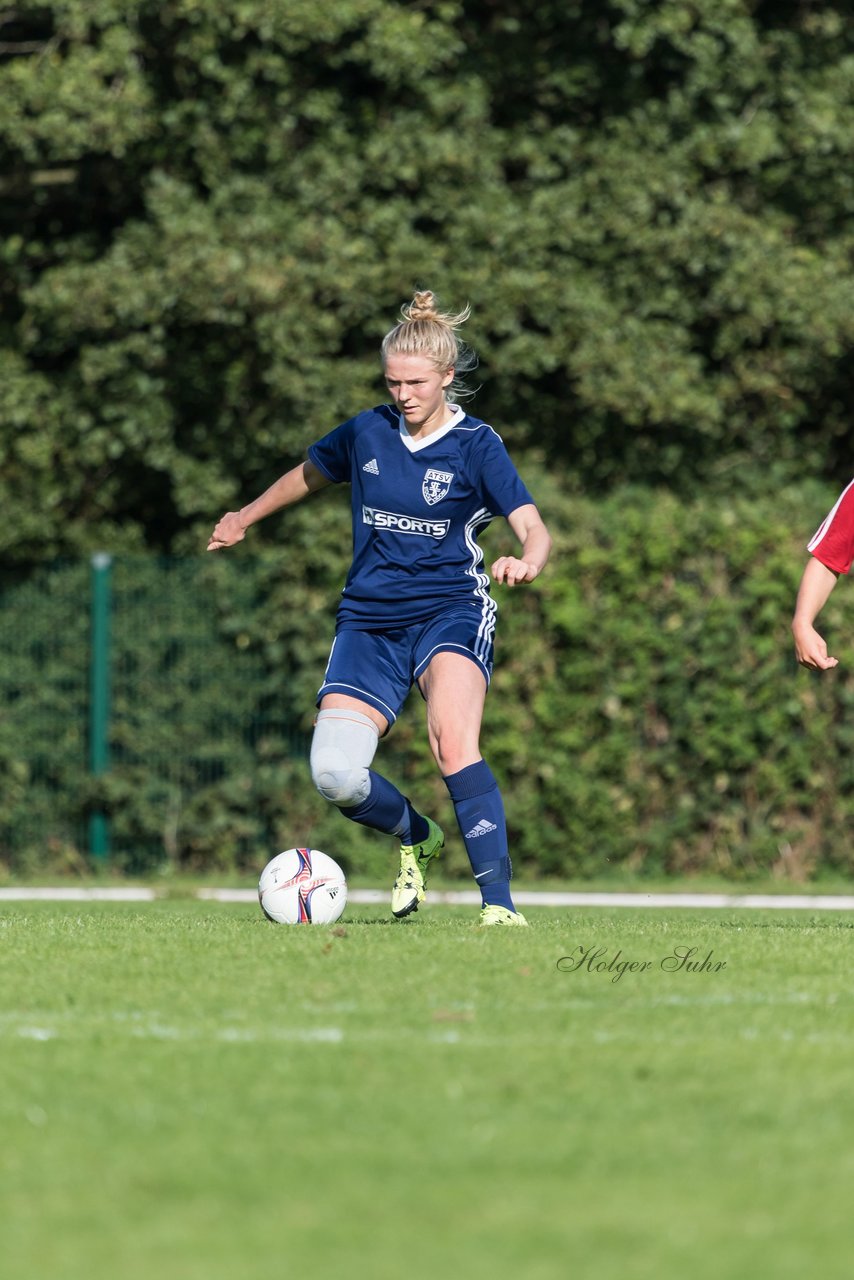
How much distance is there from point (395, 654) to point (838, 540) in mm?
1731

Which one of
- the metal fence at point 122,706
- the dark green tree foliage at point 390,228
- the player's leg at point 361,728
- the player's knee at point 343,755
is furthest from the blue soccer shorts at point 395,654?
the dark green tree foliage at point 390,228

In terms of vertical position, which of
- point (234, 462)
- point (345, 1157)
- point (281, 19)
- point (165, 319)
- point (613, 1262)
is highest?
point (613, 1262)

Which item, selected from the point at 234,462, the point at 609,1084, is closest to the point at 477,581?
the point at 609,1084

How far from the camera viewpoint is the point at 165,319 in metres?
14.9

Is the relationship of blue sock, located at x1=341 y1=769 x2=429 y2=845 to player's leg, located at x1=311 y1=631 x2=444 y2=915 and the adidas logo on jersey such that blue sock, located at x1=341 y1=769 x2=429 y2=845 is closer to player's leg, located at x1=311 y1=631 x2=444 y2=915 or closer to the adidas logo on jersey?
player's leg, located at x1=311 y1=631 x2=444 y2=915

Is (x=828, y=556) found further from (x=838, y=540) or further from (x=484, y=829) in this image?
(x=484, y=829)

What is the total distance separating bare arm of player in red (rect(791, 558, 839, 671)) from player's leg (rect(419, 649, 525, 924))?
1.24 m

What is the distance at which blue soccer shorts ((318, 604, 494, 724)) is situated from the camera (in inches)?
289

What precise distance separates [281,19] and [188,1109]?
38.4ft

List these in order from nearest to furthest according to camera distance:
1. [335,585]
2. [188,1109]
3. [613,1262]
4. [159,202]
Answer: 1. [613,1262]
2. [188,1109]
3. [335,585]
4. [159,202]

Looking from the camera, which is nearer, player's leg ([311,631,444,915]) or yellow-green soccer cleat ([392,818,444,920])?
player's leg ([311,631,444,915])

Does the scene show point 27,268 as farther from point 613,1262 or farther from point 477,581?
point 613,1262

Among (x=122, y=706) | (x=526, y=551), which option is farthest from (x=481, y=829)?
(x=122, y=706)

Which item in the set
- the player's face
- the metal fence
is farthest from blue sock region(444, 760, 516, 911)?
the metal fence
